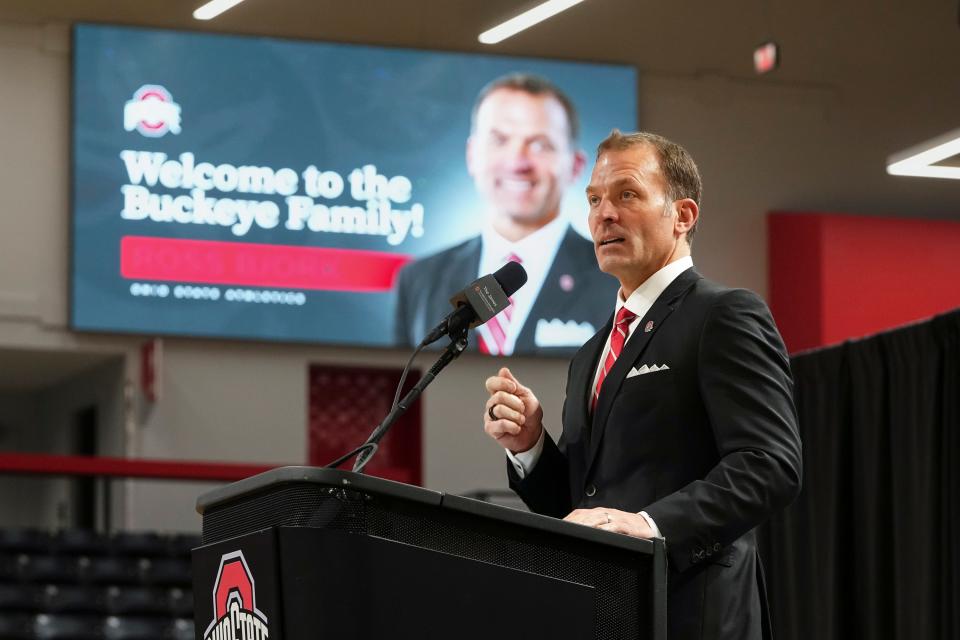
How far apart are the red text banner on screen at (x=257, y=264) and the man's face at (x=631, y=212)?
29.3ft

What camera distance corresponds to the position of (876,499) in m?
6.39

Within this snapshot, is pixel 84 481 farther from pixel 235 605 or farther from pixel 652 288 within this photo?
pixel 235 605

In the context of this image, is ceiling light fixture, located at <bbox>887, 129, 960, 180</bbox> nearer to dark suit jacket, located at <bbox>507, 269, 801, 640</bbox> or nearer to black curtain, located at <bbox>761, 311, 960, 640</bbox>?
black curtain, located at <bbox>761, 311, 960, 640</bbox>

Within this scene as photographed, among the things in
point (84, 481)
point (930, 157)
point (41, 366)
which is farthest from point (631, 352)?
point (84, 481)

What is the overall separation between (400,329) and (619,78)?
2.59 meters

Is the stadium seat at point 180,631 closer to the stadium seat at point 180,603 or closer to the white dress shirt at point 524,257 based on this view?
the stadium seat at point 180,603

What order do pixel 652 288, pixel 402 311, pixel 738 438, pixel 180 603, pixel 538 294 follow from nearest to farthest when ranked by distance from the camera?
1. pixel 738 438
2. pixel 652 288
3. pixel 180 603
4. pixel 402 311
5. pixel 538 294

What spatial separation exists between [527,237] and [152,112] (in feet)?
9.22

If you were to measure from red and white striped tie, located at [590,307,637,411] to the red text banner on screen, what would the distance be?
8914mm

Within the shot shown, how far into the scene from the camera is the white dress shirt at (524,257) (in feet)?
37.8

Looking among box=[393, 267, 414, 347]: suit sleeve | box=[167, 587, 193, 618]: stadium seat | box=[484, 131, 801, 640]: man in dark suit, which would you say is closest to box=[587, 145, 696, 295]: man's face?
box=[484, 131, 801, 640]: man in dark suit

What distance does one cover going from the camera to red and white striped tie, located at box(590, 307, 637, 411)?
2.29 meters

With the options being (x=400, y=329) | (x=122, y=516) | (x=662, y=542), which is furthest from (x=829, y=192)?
(x=662, y=542)

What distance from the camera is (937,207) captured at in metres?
12.7
